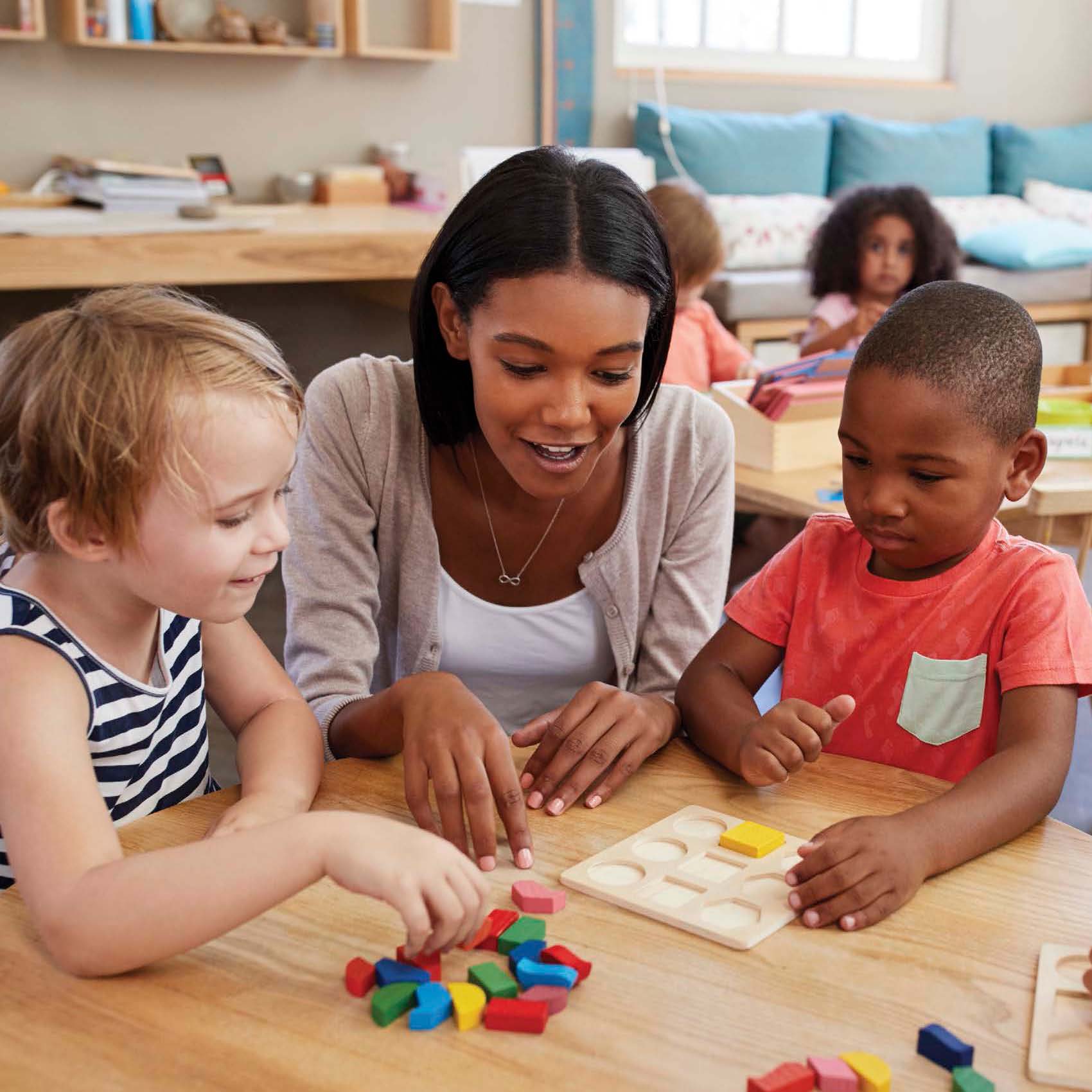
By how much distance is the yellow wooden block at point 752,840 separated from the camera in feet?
3.22

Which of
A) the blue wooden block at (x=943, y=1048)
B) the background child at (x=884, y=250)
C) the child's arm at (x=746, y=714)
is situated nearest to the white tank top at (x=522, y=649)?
the child's arm at (x=746, y=714)

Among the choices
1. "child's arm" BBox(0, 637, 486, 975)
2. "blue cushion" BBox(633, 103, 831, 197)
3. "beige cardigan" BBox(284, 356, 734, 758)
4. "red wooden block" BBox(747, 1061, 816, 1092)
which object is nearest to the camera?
"red wooden block" BBox(747, 1061, 816, 1092)

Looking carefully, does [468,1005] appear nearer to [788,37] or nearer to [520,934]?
[520,934]

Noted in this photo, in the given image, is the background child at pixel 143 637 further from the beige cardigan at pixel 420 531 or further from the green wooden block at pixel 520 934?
the beige cardigan at pixel 420 531

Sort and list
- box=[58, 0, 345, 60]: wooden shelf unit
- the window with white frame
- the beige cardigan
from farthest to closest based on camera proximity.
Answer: the window with white frame < box=[58, 0, 345, 60]: wooden shelf unit < the beige cardigan

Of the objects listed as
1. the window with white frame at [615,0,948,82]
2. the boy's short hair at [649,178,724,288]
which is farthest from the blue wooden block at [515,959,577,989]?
the window with white frame at [615,0,948,82]

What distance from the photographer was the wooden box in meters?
2.35

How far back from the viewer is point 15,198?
3.63 m

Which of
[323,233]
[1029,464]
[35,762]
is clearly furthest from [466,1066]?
[323,233]

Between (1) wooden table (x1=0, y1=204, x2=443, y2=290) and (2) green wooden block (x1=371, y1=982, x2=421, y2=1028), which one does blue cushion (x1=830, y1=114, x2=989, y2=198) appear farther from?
(2) green wooden block (x1=371, y1=982, x2=421, y2=1028)

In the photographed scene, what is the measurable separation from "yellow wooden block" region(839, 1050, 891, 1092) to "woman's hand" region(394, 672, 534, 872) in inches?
12.3

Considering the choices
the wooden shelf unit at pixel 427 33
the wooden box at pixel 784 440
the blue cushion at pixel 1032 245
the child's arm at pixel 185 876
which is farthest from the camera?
the blue cushion at pixel 1032 245

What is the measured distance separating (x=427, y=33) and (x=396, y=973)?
4.46 metres

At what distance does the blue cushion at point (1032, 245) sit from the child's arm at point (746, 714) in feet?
15.4
